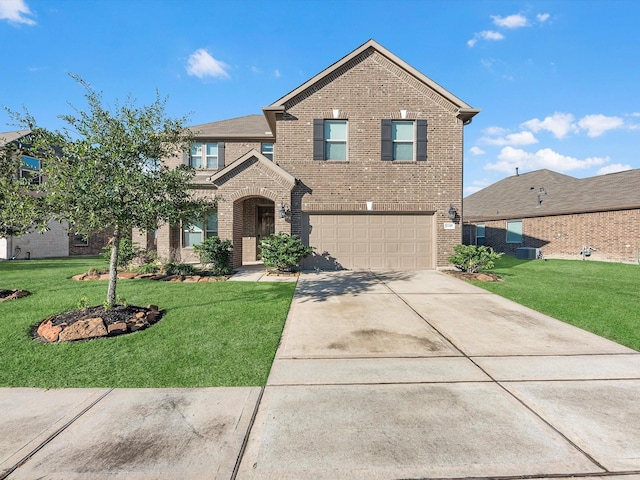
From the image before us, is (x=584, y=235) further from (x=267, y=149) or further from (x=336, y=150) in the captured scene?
(x=267, y=149)

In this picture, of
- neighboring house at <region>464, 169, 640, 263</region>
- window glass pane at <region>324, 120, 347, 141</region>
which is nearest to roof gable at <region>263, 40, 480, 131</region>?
window glass pane at <region>324, 120, 347, 141</region>

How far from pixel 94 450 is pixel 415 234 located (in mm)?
11449

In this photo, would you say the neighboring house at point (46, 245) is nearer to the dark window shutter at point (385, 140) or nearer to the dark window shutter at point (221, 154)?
the dark window shutter at point (221, 154)

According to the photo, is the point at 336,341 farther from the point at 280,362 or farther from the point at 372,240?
the point at 372,240

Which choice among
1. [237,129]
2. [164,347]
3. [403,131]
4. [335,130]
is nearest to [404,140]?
[403,131]

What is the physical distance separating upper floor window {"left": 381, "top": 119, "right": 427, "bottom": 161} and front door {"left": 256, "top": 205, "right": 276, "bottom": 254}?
642cm

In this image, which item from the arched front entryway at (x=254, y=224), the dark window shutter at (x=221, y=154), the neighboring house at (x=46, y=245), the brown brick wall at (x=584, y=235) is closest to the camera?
the arched front entryway at (x=254, y=224)

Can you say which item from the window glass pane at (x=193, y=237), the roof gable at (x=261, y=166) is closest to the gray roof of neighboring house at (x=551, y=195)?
the roof gable at (x=261, y=166)

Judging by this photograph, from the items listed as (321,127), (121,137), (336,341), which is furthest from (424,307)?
(321,127)

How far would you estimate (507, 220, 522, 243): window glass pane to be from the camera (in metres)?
20.4

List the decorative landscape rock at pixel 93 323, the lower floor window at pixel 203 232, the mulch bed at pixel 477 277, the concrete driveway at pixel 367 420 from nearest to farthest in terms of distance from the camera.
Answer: the concrete driveway at pixel 367 420 < the decorative landscape rock at pixel 93 323 < the mulch bed at pixel 477 277 < the lower floor window at pixel 203 232

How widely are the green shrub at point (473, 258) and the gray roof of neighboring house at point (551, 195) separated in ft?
37.1

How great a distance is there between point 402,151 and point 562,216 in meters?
13.4

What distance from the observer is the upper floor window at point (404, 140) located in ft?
38.7
